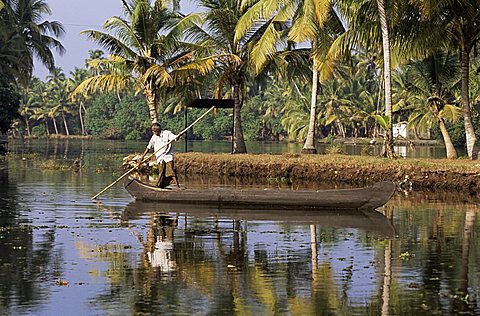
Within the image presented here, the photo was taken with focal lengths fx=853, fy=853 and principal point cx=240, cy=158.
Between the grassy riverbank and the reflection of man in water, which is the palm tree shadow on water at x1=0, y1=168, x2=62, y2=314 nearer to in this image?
the reflection of man in water

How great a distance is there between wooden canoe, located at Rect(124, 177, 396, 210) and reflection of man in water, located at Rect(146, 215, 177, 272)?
1715 mm

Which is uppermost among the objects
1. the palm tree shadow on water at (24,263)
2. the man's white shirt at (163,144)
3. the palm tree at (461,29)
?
the palm tree at (461,29)

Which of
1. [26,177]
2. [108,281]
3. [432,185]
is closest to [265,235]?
[108,281]

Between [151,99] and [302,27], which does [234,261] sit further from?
[151,99]

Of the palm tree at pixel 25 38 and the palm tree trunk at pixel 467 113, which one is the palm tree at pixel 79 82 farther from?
the palm tree trunk at pixel 467 113

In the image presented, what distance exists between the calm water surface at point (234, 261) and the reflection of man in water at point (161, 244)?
0.02m

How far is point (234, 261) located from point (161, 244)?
74.3 inches

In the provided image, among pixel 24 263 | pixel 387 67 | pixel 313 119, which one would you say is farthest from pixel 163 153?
pixel 313 119

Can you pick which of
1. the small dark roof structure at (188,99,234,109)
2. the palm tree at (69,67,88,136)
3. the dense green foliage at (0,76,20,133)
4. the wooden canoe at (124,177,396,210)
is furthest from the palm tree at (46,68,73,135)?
the wooden canoe at (124,177,396,210)

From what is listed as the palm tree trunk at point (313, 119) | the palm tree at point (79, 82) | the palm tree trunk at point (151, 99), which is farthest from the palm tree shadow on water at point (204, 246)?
the palm tree at point (79, 82)

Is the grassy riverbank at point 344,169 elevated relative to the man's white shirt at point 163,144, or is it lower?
lower

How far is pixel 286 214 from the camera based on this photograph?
17.1 meters

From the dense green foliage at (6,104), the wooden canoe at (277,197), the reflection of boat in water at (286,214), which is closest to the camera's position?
the reflection of boat in water at (286,214)

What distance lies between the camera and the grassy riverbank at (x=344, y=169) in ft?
75.9
